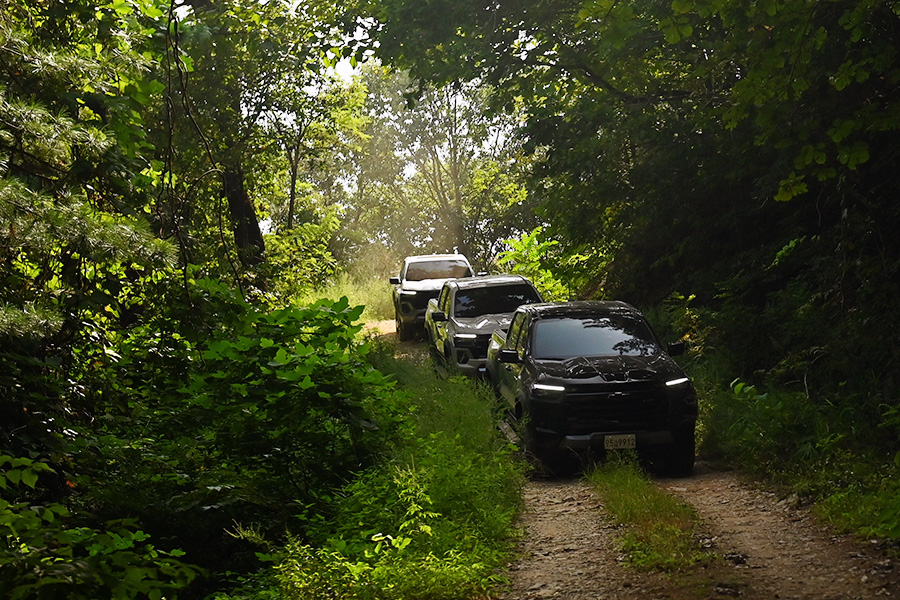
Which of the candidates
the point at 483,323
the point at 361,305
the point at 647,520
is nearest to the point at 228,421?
the point at 361,305

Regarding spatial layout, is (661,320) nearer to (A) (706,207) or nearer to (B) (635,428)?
(A) (706,207)

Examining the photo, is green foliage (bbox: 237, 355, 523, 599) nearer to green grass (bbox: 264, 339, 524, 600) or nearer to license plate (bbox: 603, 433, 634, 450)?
green grass (bbox: 264, 339, 524, 600)

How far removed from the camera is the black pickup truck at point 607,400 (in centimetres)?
1083

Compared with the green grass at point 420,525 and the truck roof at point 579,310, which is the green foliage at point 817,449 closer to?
the truck roof at point 579,310

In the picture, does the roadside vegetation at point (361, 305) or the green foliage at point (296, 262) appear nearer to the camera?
the roadside vegetation at point (361, 305)

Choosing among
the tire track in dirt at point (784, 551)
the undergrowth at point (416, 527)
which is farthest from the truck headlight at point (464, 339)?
the tire track in dirt at point (784, 551)

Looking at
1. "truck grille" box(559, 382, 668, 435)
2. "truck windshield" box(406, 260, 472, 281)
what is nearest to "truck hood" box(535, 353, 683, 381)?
"truck grille" box(559, 382, 668, 435)

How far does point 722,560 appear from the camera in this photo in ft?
23.7

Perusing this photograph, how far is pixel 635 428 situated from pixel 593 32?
7.13 m

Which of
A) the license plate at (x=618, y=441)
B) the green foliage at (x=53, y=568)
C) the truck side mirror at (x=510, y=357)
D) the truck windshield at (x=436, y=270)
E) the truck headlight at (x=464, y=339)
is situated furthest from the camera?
the truck windshield at (x=436, y=270)

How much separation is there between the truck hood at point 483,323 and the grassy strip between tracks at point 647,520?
20.2ft

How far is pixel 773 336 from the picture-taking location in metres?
14.7

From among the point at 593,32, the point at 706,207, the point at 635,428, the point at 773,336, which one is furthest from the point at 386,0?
the point at 635,428

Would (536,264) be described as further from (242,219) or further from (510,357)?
(510,357)
